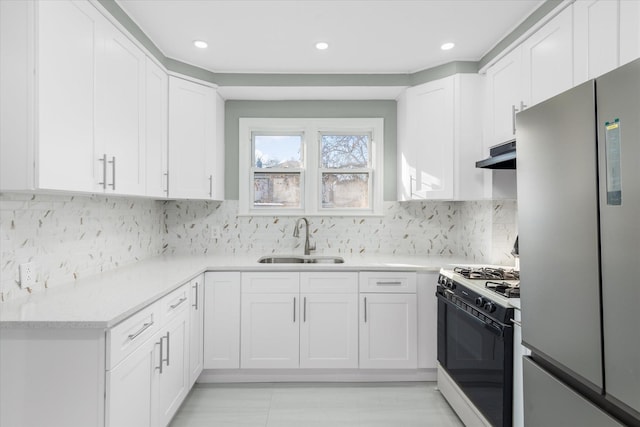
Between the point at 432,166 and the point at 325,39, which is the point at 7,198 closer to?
the point at 325,39

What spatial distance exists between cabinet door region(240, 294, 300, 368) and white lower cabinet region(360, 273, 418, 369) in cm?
51

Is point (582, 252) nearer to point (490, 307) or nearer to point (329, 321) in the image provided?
point (490, 307)

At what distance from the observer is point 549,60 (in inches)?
73.8

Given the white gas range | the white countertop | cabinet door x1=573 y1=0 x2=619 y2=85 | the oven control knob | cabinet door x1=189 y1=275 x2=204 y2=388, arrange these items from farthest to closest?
cabinet door x1=189 y1=275 x2=204 y2=388
the oven control knob
the white gas range
cabinet door x1=573 y1=0 x2=619 y2=85
the white countertop

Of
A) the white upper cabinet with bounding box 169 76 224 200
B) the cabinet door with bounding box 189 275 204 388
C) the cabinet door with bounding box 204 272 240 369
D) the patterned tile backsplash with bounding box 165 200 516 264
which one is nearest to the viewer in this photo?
the cabinet door with bounding box 189 275 204 388

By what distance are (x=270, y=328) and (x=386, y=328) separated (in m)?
A: 0.88

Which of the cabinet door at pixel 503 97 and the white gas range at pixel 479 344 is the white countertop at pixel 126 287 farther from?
the cabinet door at pixel 503 97

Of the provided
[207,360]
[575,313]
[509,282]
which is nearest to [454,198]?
[509,282]

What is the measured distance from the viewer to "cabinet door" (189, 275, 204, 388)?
2305 mm

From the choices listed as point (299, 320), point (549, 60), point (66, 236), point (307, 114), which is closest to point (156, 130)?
point (66, 236)

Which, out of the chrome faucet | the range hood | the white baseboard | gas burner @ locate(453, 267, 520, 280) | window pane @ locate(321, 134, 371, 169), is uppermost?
window pane @ locate(321, 134, 371, 169)

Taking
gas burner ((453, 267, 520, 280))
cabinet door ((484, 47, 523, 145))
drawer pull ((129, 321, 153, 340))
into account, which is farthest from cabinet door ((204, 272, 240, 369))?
cabinet door ((484, 47, 523, 145))

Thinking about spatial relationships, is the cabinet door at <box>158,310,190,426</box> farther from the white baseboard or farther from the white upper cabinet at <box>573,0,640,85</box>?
the white upper cabinet at <box>573,0,640,85</box>

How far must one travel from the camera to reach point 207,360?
2549mm
